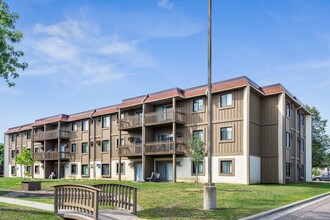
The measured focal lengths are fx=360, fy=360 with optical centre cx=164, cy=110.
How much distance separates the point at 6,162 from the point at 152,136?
3717cm

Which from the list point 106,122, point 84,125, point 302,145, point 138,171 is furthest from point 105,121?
point 302,145

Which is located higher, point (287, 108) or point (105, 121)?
point (287, 108)

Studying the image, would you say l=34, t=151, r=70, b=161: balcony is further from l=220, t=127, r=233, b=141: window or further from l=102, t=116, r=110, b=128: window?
Result: l=220, t=127, r=233, b=141: window

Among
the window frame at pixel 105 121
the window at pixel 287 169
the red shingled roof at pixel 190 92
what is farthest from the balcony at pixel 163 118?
the window at pixel 287 169

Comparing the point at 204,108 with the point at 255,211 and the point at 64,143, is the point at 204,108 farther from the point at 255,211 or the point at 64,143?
the point at 64,143

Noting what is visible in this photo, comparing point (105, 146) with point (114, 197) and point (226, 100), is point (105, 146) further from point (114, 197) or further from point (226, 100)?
point (114, 197)

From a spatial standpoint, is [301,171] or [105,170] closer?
[301,171]

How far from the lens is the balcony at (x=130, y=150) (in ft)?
117

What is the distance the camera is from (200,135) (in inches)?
1267

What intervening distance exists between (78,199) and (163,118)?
75.5ft

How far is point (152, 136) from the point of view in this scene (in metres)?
36.0

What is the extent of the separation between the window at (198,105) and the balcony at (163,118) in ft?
4.43

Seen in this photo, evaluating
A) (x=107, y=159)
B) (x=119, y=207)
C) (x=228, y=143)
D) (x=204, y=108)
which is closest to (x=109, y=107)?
(x=107, y=159)

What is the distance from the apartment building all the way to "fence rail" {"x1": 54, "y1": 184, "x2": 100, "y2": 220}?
19.4 metres
